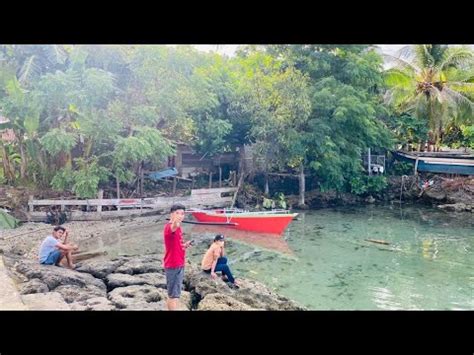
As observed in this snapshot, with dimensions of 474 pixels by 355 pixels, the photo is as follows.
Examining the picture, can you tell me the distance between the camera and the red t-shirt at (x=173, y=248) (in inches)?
167

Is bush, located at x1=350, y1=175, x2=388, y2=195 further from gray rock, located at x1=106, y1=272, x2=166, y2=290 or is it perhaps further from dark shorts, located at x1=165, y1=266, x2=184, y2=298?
dark shorts, located at x1=165, y1=266, x2=184, y2=298

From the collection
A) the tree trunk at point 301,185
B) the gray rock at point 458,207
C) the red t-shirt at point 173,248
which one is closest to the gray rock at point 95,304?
the red t-shirt at point 173,248

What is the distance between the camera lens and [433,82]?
16.4m

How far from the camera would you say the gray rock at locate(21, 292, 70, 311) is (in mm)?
4509

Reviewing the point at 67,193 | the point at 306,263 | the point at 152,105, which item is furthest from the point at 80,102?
the point at 306,263

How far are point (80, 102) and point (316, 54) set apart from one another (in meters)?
8.15

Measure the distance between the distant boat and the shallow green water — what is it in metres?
2.20

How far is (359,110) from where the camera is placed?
44.7 ft

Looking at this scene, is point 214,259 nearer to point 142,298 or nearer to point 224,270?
point 224,270

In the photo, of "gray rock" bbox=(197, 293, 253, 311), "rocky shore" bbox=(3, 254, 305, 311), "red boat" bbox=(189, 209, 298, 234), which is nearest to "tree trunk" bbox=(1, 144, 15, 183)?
"red boat" bbox=(189, 209, 298, 234)

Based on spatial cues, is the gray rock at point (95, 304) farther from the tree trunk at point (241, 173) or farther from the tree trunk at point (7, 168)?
the tree trunk at point (241, 173)

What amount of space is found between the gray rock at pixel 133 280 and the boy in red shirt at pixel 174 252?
150cm

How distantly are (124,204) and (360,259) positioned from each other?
6811mm
